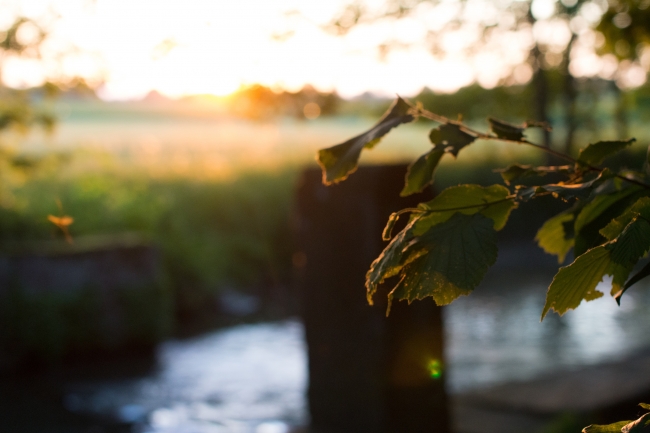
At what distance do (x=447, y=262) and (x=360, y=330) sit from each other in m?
2.27

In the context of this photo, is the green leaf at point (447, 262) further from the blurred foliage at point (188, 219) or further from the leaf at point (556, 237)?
the blurred foliage at point (188, 219)

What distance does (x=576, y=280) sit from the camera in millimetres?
1009

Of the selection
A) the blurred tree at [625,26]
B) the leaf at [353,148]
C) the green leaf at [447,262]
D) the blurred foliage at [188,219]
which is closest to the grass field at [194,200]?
the blurred foliage at [188,219]

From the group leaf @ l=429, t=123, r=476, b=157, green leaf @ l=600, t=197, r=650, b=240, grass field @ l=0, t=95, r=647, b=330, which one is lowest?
green leaf @ l=600, t=197, r=650, b=240

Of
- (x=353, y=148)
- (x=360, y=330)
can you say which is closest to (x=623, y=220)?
(x=353, y=148)

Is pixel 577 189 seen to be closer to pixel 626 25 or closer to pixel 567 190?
pixel 567 190

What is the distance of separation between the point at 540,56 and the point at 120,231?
6125mm

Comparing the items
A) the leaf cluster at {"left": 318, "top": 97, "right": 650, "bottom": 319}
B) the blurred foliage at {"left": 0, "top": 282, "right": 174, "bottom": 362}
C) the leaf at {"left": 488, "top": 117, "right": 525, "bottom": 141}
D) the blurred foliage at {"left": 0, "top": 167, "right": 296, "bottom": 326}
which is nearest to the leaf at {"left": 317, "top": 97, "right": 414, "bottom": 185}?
the leaf cluster at {"left": 318, "top": 97, "right": 650, "bottom": 319}

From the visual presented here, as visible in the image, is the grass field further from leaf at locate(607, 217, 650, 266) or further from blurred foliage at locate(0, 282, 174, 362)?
leaf at locate(607, 217, 650, 266)

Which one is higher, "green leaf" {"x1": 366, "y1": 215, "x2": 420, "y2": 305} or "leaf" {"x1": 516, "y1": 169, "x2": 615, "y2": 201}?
"leaf" {"x1": 516, "y1": 169, "x2": 615, "y2": 201}

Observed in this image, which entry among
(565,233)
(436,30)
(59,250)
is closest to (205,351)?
(59,250)

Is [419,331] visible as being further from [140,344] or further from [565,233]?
[140,344]

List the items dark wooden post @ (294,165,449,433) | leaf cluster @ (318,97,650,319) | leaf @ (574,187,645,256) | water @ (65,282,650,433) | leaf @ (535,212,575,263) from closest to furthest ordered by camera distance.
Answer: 1. leaf cluster @ (318,97,650,319)
2. leaf @ (574,187,645,256)
3. leaf @ (535,212,575,263)
4. dark wooden post @ (294,165,449,433)
5. water @ (65,282,650,433)

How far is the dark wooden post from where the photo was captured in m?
3.15
